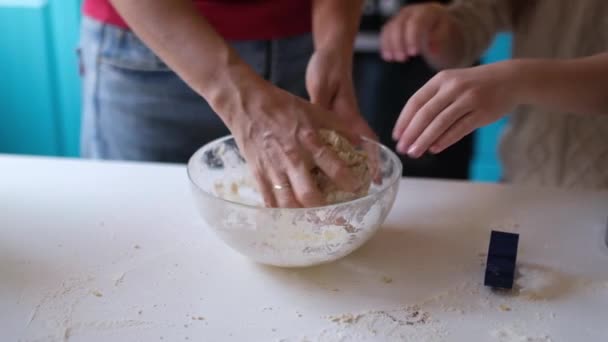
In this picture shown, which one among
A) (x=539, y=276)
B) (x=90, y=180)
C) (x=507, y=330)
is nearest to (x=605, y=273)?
(x=539, y=276)

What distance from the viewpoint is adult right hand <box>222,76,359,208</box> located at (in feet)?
2.59

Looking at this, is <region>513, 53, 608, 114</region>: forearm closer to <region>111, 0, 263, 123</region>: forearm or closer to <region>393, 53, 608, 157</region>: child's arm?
<region>393, 53, 608, 157</region>: child's arm

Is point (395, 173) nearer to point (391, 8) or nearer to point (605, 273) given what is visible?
point (605, 273)

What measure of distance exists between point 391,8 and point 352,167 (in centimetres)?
111

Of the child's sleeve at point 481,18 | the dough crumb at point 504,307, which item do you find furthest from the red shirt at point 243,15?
the dough crumb at point 504,307

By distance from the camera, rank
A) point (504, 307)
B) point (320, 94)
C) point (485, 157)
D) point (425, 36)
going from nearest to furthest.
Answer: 1. point (504, 307)
2. point (320, 94)
3. point (425, 36)
4. point (485, 157)

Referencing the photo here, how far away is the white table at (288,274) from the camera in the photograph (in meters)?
0.71

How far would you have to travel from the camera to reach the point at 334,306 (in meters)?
0.74

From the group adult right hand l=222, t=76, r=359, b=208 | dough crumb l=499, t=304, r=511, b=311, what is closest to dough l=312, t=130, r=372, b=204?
adult right hand l=222, t=76, r=359, b=208

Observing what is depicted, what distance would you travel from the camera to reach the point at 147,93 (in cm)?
125

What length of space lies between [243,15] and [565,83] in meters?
0.59

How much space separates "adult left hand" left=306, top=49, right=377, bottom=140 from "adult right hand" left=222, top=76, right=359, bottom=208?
12 cm

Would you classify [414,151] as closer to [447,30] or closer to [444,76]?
[444,76]

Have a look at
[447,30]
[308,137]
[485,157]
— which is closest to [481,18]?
[447,30]
